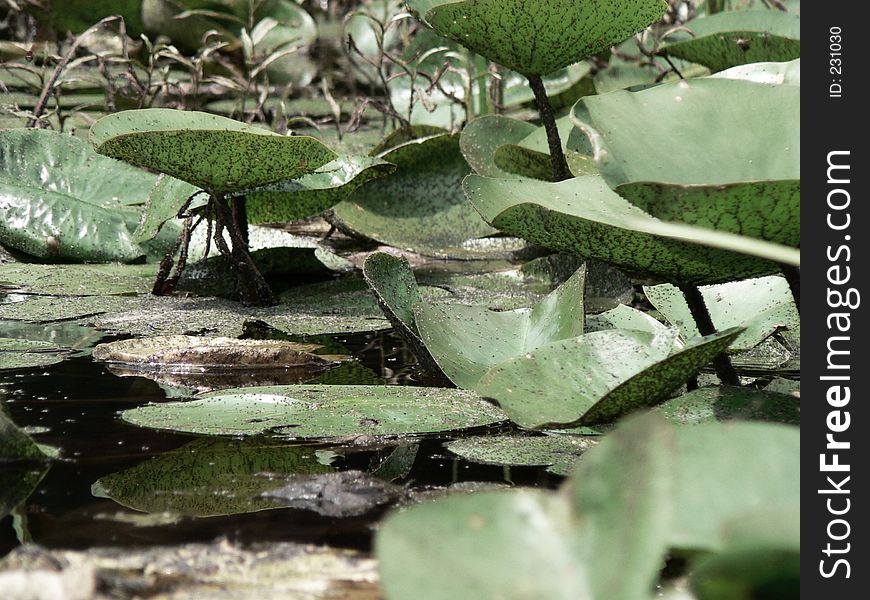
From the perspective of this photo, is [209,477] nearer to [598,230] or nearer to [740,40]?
[598,230]

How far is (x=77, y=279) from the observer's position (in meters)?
2.08

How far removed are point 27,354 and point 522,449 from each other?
80 cm

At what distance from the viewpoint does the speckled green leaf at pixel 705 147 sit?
3.02 ft

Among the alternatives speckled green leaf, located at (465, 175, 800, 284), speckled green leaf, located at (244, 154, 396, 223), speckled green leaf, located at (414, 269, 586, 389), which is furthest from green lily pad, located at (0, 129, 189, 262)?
speckled green leaf, located at (465, 175, 800, 284)

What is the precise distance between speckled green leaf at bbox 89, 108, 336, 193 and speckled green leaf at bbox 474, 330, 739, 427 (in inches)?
26.6

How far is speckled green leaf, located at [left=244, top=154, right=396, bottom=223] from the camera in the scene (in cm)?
190

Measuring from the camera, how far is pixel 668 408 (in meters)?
1.07

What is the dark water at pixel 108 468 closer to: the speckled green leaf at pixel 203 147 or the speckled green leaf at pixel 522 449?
the speckled green leaf at pixel 522 449

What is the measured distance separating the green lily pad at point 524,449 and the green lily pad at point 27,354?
661 mm

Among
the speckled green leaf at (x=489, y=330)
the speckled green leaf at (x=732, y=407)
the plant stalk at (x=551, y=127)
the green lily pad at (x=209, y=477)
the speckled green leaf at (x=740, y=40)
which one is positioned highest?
the speckled green leaf at (x=740, y=40)

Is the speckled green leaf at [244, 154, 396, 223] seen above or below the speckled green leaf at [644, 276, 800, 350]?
above

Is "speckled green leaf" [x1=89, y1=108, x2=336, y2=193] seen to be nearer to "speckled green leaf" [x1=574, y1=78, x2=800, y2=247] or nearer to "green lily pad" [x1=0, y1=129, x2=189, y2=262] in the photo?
"green lily pad" [x1=0, y1=129, x2=189, y2=262]

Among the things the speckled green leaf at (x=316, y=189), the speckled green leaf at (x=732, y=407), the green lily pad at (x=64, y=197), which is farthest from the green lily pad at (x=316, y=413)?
the green lily pad at (x=64, y=197)
